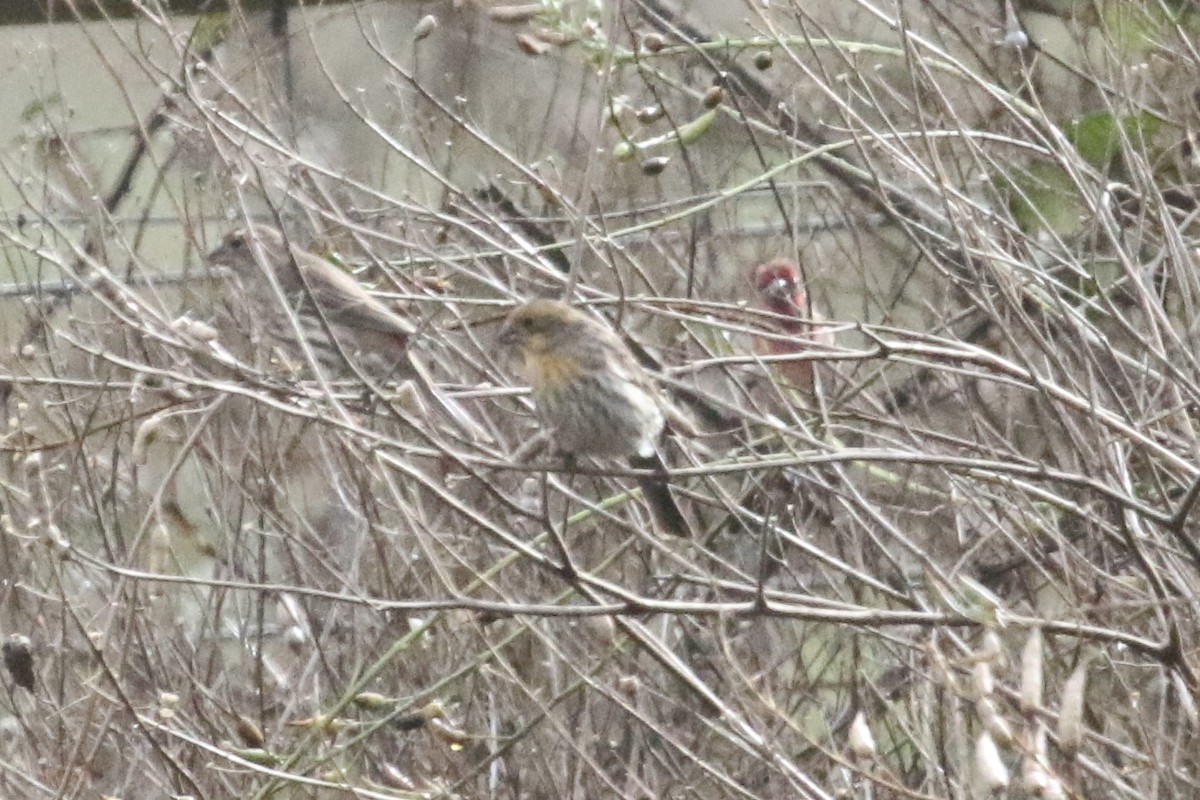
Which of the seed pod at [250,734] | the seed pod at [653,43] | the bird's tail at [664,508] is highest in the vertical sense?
the seed pod at [653,43]

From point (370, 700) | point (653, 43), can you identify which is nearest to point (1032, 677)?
point (370, 700)

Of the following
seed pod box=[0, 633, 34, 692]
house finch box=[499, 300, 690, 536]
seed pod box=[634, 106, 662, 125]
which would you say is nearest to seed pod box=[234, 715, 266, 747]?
seed pod box=[0, 633, 34, 692]

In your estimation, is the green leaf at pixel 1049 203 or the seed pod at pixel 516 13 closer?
the seed pod at pixel 516 13

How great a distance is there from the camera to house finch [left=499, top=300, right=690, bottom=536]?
5.45 meters

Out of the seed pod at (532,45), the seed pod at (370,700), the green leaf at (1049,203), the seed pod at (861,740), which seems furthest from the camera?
the green leaf at (1049,203)

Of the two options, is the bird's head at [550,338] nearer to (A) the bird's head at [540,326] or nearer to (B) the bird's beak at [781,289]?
(A) the bird's head at [540,326]

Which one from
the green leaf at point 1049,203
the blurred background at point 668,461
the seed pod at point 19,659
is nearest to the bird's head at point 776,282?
the blurred background at point 668,461

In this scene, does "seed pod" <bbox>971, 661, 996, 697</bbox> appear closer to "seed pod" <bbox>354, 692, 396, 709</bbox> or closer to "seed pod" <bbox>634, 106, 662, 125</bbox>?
"seed pod" <bbox>354, 692, 396, 709</bbox>

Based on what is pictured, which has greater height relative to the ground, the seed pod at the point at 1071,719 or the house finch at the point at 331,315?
the seed pod at the point at 1071,719

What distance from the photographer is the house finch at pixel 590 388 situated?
17.9 feet

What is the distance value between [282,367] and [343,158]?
164 inches

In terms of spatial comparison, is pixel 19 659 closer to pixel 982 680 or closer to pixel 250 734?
pixel 250 734

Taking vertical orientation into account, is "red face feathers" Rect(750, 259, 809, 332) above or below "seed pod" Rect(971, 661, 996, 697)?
below

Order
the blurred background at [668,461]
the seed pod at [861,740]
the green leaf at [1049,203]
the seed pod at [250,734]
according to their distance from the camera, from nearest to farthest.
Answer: the seed pod at [861,740]
the blurred background at [668,461]
the seed pod at [250,734]
the green leaf at [1049,203]
